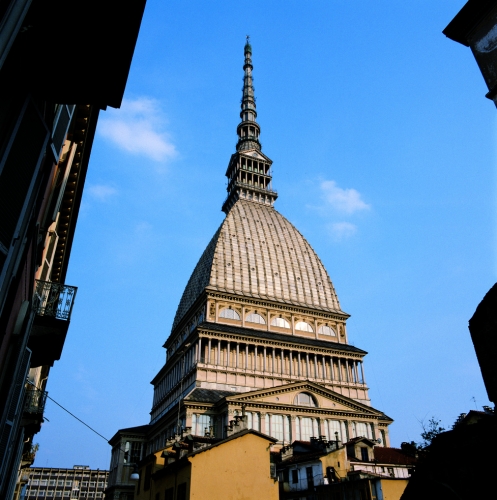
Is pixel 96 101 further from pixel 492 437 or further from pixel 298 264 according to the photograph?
pixel 298 264

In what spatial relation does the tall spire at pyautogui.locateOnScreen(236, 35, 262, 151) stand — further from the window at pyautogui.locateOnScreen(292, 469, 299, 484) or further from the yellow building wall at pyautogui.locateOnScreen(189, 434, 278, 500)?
the yellow building wall at pyautogui.locateOnScreen(189, 434, 278, 500)

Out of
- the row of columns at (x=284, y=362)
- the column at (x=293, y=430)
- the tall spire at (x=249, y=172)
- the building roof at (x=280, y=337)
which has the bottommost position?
the column at (x=293, y=430)

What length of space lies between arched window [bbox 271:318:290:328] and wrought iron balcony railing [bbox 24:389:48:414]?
55014 millimetres

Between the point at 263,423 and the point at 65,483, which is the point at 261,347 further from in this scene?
the point at 65,483

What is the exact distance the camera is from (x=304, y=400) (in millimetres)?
58375

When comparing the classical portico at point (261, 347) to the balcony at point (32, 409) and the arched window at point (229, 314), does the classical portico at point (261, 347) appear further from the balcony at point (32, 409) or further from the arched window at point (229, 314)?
the balcony at point (32, 409)

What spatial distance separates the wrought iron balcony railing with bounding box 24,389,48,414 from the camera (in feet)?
58.3

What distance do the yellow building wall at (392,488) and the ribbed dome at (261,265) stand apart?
45715 mm

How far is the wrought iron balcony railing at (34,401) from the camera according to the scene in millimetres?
17766

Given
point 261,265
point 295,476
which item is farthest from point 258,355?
point 295,476

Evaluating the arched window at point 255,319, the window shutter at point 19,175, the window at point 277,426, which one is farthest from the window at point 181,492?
the arched window at point 255,319

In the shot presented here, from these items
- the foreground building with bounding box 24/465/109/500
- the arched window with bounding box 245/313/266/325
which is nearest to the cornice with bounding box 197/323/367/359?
the arched window with bounding box 245/313/266/325

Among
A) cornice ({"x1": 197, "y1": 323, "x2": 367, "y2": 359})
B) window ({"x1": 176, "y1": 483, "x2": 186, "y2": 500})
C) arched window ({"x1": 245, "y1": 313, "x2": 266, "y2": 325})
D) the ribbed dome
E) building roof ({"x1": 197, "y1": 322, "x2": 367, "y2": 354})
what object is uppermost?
the ribbed dome

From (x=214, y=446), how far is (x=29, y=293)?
1599cm
